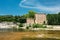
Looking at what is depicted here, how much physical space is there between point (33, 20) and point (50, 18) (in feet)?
16.0

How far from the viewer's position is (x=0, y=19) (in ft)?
197

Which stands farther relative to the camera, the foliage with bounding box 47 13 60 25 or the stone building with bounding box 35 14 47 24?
the stone building with bounding box 35 14 47 24

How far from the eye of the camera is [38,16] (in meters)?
45.7

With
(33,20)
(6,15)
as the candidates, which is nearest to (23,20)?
(33,20)

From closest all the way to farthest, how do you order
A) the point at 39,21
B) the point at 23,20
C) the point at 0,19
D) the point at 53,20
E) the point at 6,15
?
1. the point at 53,20
2. the point at 39,21
3. the point at 23,20
4. the point at 0,19
5. the point at 6,15

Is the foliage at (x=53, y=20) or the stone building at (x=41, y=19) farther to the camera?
the stone building at (x=41, y=19)

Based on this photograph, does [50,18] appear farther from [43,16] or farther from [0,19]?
[0,19]

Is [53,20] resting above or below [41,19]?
below

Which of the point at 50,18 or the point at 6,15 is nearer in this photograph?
the point at 50,18

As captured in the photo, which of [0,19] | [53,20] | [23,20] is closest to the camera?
[53,20]

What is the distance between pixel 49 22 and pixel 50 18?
94cm

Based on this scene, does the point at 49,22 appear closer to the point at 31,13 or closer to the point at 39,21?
the point at 39,21

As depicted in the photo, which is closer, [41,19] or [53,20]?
[53,20]

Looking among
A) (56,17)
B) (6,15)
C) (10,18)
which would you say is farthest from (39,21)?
(6,15)
